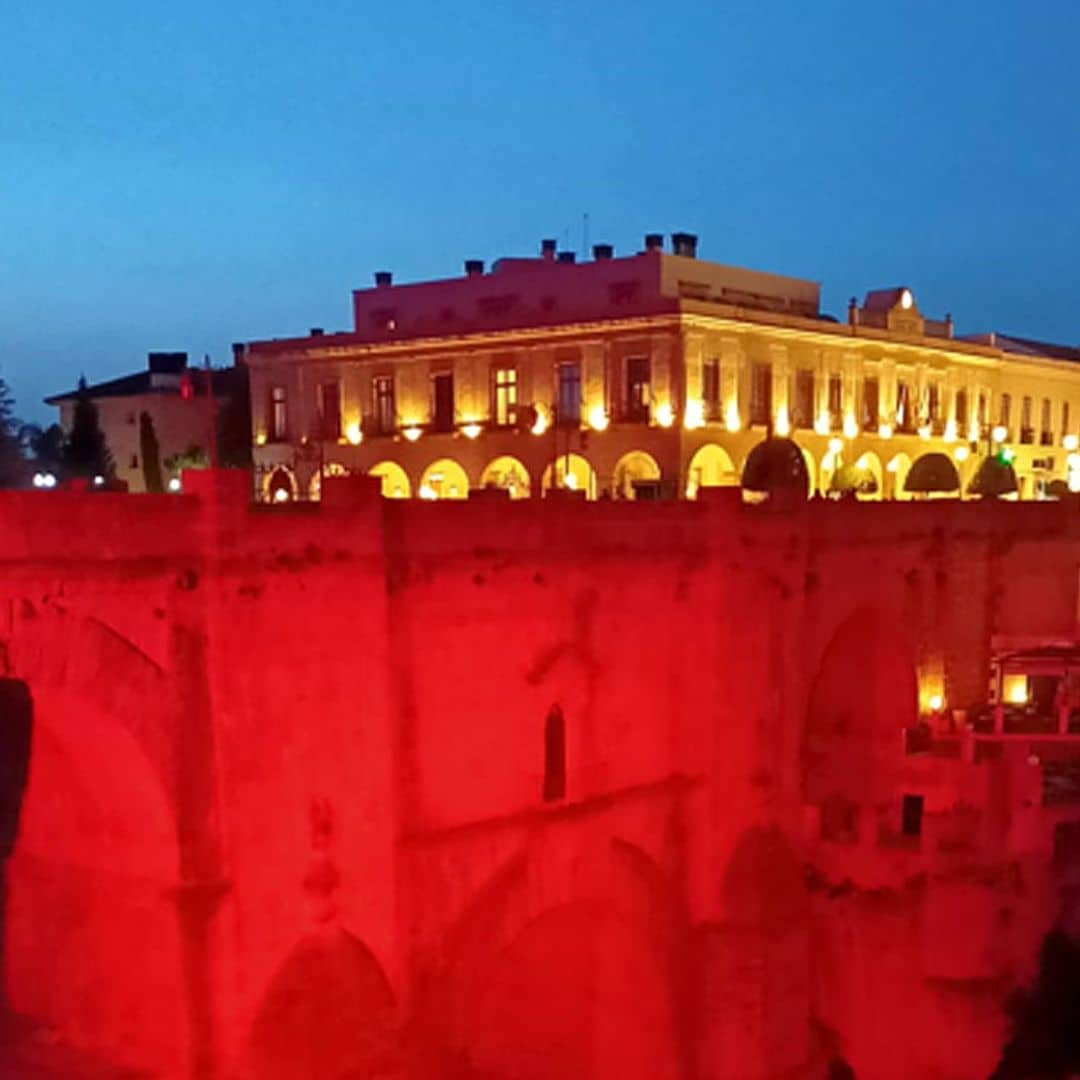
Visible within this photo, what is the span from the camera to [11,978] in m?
16.7

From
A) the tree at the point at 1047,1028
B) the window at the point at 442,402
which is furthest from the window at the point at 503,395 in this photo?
the tree at the point at 1047,1028

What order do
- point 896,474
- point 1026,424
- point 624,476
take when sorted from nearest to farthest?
1. point 624,476
2. point 896,474
3. point 1026,424

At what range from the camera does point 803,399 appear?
41.1 meters

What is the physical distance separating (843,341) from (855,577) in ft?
69.6

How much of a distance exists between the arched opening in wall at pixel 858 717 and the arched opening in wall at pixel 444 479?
1868 centimetres

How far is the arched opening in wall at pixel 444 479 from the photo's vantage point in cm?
4097

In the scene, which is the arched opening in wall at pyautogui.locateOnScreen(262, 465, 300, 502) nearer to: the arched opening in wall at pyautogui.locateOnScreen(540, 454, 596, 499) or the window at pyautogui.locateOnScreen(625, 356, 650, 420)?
the arched opening in wall at pyautogui.locateOnScreen(540, 454, 596, 499)

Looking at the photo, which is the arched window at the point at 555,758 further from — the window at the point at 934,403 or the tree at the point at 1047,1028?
the window at the point at 934,403

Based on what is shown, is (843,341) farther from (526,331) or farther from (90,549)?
(90,549)

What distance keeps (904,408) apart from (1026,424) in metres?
9.81

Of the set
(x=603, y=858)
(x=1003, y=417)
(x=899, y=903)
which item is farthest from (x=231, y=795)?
→ (x=1003, y=417)

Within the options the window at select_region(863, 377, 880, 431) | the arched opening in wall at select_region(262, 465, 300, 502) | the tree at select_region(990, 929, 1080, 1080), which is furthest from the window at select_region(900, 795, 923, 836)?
the arched opening in wall at select_region(262, 465, 300, 502)

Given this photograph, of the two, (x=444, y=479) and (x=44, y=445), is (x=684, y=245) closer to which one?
(x=444, y=479)

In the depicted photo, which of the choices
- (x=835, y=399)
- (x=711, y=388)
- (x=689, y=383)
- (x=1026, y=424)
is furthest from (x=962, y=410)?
(x=689, y=383)
